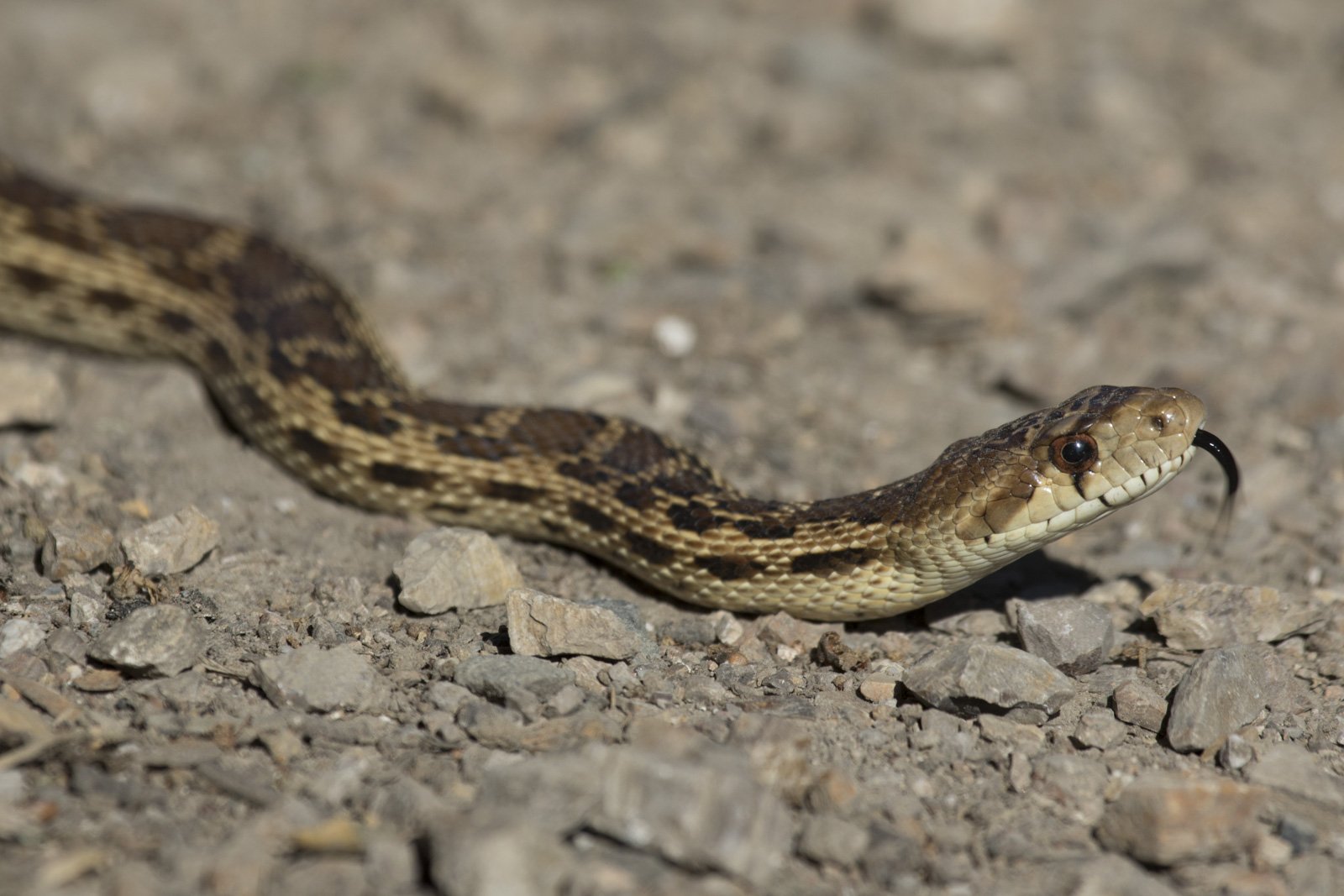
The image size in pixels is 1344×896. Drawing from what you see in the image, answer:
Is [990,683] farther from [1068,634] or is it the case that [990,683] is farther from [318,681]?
[318,681]

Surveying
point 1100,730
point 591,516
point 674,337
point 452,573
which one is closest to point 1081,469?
point 1100,730

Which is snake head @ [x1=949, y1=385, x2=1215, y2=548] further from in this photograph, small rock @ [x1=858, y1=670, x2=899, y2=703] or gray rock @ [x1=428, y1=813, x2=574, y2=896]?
gray rock @ [x1=428, y1=813, x2=574, y2=896]

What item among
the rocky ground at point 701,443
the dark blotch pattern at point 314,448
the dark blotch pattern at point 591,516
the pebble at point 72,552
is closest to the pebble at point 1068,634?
the rocky ground at point 701,443

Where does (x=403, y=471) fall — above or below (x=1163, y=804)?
below

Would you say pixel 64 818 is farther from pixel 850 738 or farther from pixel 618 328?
pixel 618 328

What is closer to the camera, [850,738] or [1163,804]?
[1163,804]

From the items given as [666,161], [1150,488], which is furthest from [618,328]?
[1150,488]

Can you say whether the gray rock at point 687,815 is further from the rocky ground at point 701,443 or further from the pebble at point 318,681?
the pebble at point 318,681
